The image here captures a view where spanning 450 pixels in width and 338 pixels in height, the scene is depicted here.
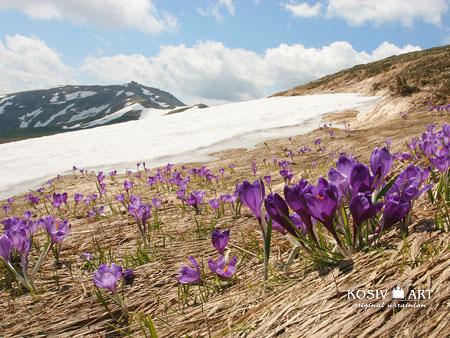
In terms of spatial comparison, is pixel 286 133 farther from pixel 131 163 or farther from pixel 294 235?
pixel 294 235

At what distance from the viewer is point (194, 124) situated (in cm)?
1510

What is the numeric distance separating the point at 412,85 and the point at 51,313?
11.9 metres

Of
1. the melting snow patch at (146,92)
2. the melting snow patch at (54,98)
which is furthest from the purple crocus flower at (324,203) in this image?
the melting snow patch at (146,92)

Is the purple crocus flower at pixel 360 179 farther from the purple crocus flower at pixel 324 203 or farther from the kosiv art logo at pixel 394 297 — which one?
the kosiv art logo at pixel 394 297

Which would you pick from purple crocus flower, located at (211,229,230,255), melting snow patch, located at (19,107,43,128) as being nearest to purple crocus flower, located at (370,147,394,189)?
purple crocus flower, located at (211,229,230,255)

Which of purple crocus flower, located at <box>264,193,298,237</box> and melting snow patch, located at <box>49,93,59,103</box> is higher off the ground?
melting snow patch, located at <box>49,93,59,103</box>

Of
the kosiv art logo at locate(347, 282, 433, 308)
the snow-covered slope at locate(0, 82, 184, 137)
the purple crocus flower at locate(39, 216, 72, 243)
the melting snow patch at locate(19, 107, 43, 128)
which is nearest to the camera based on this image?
the kosiv art logo at locate(347, 282, 433, 308)

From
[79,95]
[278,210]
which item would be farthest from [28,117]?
[278,210]

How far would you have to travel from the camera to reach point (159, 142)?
11859mm

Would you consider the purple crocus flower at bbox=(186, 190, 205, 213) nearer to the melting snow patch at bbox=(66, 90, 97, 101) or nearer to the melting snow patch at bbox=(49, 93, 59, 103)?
the melting snow patch at bbox=(66, 90, 97, 101)

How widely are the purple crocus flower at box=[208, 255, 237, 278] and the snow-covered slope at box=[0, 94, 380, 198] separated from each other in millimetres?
7364

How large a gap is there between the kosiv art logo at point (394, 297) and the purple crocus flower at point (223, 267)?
0.59 meters

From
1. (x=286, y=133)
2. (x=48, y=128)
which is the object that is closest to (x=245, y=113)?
(x=286, y=133)

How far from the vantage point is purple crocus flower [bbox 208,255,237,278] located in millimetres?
1374
